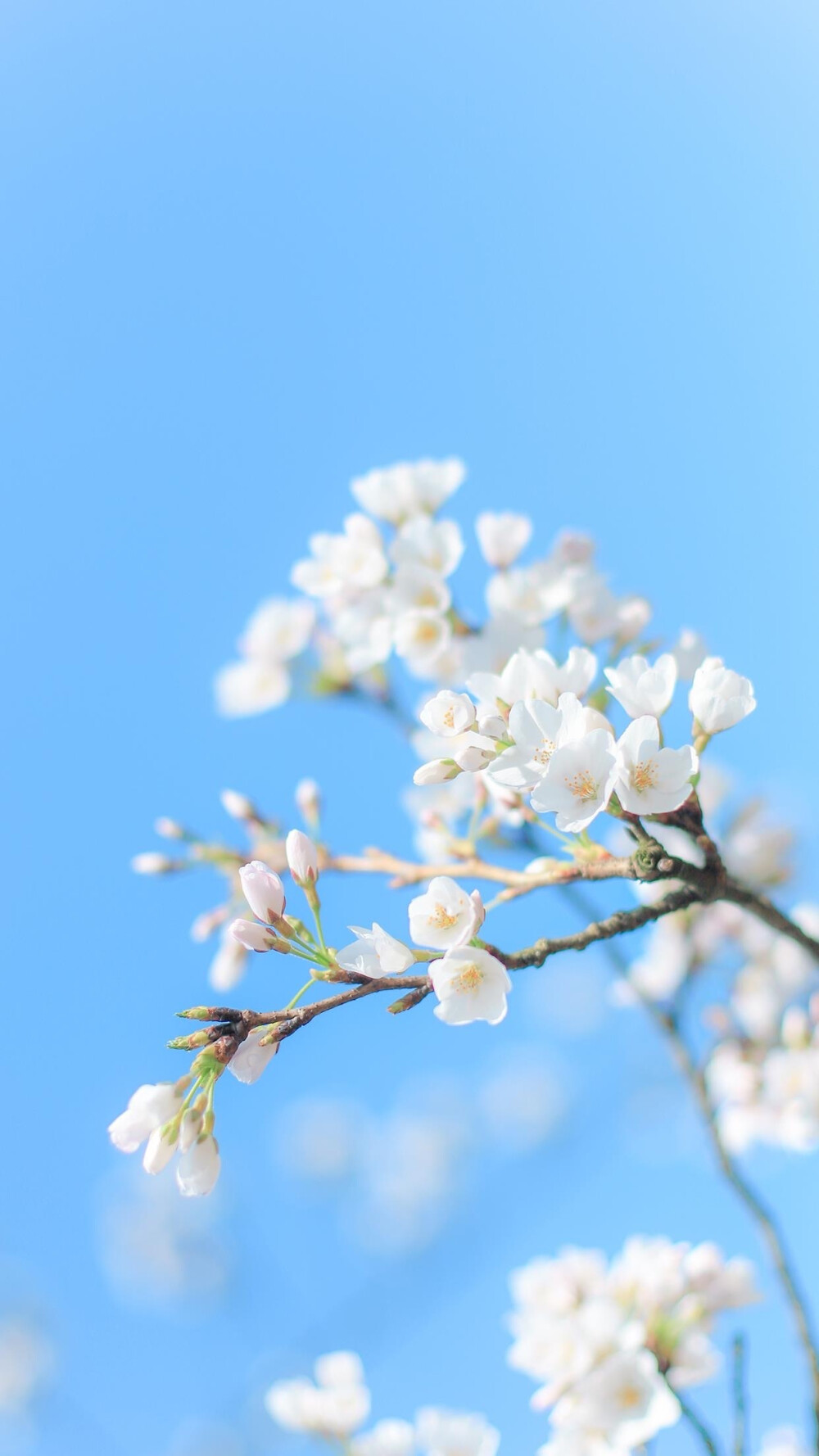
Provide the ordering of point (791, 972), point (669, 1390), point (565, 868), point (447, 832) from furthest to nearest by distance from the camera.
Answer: point (791, 972) → point (447, 832) → point (669, 1390) → point (565, 868)

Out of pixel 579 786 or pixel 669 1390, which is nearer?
pixel 579 786

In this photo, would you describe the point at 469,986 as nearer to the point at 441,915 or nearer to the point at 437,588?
the point at 441,915

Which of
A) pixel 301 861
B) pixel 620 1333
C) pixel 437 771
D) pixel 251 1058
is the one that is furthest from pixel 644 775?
pixel 620 1333

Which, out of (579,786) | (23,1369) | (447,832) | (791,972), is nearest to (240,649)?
(447,832)

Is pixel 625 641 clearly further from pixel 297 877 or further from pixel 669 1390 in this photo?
pixel 669 1390

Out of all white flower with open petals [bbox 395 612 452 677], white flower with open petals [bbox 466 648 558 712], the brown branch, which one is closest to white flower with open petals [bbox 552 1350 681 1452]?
the brown branch

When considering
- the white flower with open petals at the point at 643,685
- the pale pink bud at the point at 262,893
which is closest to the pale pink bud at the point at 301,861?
the pale pink bud at the point at 262,893
